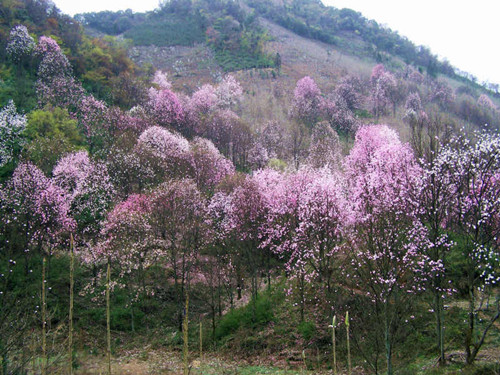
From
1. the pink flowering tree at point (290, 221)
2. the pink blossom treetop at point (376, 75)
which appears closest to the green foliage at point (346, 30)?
the pink blossom treetop at point (376, 75)

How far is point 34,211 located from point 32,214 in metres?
0.29

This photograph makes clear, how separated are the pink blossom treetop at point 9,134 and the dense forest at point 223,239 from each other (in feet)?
0.68

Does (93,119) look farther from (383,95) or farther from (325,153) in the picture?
(383,95)

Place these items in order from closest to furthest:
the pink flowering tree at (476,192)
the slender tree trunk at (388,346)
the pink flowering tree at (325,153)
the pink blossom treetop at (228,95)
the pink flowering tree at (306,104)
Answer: the slender tree trunk at (388,346), the pink flowering tree at (476,192), the pink flowering tree at (325,153), the pink blossom treetop at (228,95), the pink flowering tree at (306,104)

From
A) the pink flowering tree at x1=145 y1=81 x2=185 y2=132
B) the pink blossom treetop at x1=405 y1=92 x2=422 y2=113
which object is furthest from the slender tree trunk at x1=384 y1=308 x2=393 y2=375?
the pink blossom treetop at x1=405 y1=92 x2=422 y2=113

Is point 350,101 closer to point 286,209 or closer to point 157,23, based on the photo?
point 286,209

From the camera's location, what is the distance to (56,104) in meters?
44.7

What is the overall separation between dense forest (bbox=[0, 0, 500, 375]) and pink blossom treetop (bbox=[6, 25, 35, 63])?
0.21m

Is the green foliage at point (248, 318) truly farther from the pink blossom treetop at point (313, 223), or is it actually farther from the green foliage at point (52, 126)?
the green foliage at point (52, 126)

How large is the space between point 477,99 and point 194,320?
115m

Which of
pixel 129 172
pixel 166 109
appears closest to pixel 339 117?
pixel 166 109

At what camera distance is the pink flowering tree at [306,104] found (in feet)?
225

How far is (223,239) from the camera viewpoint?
86.3 feet

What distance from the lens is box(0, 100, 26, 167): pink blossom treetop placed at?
112 ft
